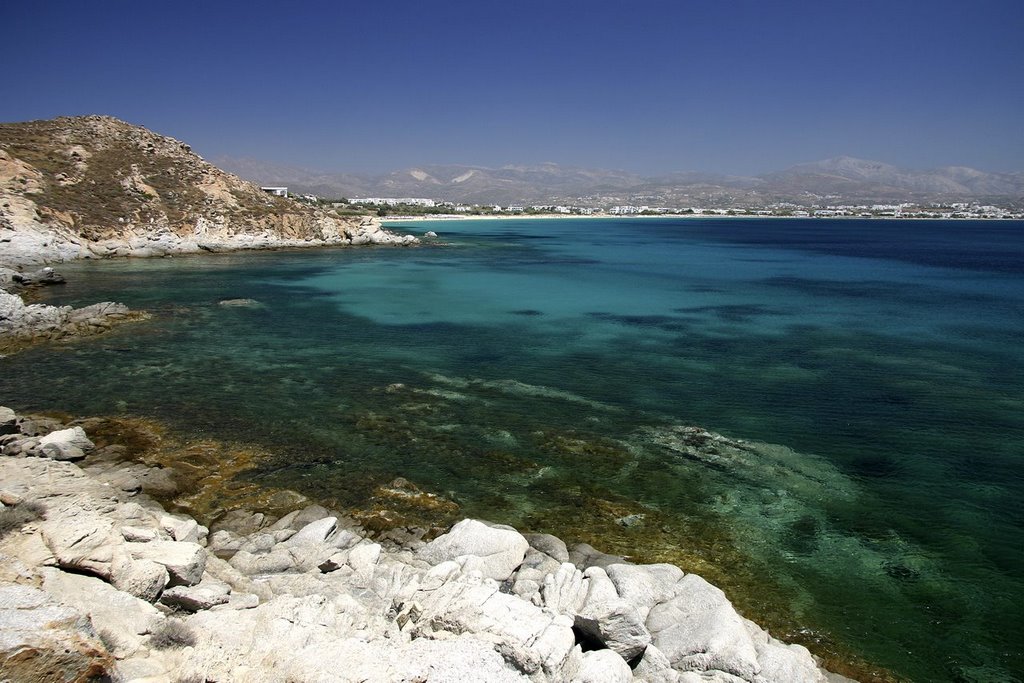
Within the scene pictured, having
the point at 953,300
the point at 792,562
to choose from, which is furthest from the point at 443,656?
the point at 953,300

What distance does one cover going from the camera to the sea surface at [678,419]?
9.35m

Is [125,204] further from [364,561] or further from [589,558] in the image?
[589,558]

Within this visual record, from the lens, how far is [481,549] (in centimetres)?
885

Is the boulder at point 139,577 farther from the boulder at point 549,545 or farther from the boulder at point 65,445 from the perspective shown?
the boulder at point 65,445

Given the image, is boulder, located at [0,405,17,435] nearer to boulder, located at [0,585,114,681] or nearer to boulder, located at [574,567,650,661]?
boulder, located at [0,585,114,681]

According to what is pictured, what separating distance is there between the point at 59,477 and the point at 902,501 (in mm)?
15110

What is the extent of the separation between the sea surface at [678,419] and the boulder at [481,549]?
1.57 meters

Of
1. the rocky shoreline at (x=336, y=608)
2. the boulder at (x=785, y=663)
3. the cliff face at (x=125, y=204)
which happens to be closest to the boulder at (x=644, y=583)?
the rocky shoreline at (x=336, y=608)

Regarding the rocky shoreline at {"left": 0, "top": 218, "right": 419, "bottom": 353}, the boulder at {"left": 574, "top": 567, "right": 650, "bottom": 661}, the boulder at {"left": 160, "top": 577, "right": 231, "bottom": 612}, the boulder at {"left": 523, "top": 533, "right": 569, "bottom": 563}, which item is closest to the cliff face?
the rocky shoreline at {"left": 0, "top": 218, "right": 419, "bottom": 353}

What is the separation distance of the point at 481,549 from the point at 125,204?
56.0 metres

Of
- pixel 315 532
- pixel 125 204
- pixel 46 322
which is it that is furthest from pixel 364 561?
pixel 125 204

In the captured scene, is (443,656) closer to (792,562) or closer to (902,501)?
(792,562)

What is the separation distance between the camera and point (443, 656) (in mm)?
5926

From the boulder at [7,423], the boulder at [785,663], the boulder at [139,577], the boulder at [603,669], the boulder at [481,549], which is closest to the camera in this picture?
the boulder at [603,669]
